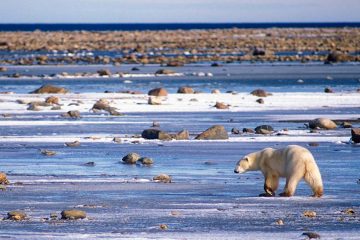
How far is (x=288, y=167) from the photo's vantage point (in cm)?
1279

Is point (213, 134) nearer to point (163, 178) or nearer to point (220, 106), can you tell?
point (163, 178)

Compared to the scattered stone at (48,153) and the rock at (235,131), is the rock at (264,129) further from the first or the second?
the scattered stone at (48,153)

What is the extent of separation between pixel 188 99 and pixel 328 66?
82.4ft

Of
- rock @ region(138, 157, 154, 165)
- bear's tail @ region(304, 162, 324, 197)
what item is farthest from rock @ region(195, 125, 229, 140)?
bear's tail @ region(304, 162, 324, 197)

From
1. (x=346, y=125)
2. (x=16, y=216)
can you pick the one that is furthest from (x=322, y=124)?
(x=16, y=216)

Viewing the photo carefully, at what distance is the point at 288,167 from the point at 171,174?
2.75 metres

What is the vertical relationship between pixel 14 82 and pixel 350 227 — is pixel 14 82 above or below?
below

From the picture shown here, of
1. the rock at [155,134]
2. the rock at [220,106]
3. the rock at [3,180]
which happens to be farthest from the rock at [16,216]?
the rock at [220,106]

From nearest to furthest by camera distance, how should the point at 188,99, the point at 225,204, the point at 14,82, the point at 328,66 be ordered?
1. the point at 225,204
2. the point at 188,99
3. the point at 14,82
4. the point at 328,66

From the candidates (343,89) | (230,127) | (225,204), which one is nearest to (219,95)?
(343,89)

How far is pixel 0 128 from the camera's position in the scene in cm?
2247

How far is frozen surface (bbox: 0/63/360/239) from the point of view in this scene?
10.8m

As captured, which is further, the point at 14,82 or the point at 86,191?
the point at 14,82

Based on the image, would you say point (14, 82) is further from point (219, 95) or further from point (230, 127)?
point (230, 127)
